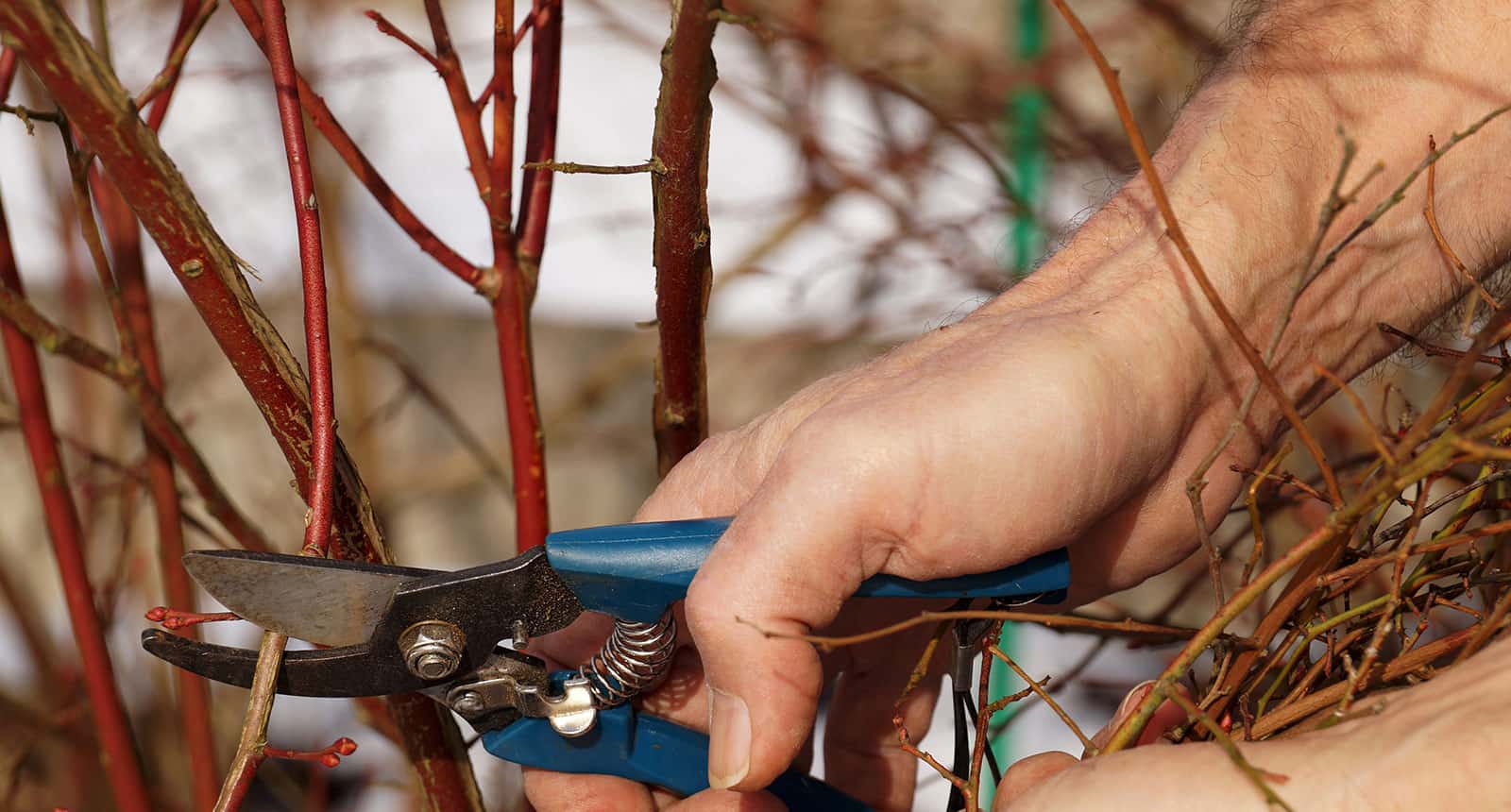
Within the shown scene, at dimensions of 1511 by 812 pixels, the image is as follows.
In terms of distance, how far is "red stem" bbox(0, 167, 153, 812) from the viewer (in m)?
1.07

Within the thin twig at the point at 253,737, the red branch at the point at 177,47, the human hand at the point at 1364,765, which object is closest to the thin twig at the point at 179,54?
the red branch at the point at 177,47

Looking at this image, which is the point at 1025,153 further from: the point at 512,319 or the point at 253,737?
the point at 253,737

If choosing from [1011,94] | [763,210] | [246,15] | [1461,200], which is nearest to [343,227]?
[763,210]

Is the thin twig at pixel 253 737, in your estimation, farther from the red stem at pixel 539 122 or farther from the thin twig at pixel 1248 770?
the thin twig at pixel 1248 770

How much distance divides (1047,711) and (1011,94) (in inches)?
44.1

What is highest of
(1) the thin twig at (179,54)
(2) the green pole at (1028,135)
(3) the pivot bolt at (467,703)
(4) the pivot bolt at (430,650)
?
(2) the green pole at (1028,135)

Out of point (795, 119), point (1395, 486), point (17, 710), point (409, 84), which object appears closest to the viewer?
point (1395, 486)

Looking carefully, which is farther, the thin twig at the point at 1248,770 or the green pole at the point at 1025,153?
the green pole at the point at 1025,153

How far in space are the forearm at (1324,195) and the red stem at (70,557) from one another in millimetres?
833

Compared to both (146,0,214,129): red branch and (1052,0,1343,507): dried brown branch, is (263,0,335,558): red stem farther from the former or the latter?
(1052,0,1343,507): dried brown branch

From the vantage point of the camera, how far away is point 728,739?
0.88 m

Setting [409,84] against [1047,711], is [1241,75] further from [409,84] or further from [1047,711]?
[409,84]

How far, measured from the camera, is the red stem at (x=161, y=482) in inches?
44.8

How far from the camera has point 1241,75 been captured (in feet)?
3.64
